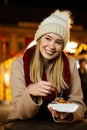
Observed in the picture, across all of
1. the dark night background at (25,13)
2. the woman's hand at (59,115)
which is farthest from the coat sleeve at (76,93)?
the dark night background at (25,13)

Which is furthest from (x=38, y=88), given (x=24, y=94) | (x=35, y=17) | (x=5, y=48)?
(x=5, y=48)

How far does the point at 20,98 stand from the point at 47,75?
250mm

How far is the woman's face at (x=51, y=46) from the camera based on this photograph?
2.09m

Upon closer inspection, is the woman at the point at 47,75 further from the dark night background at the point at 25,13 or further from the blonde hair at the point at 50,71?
the dark night background at the point at 25,13

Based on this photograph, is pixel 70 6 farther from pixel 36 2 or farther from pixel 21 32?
pixel 21 32

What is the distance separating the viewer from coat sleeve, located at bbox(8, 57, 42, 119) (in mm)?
1879

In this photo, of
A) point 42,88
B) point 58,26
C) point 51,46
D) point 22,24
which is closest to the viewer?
point 42,88

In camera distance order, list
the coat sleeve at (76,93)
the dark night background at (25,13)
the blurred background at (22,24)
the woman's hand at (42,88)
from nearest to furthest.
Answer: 1. the woman's hand at (42,88)
2. the coat sleeve at (76,93)
3. the dark night background at (25,13)
4. the blurred background at (22,24)

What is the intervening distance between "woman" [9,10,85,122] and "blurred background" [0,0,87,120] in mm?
5388

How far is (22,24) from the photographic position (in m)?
8.68

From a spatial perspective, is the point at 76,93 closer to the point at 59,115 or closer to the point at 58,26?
the point at 59,115

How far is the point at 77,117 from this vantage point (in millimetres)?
1957

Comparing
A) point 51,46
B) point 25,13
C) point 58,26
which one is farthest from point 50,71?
point 25,13

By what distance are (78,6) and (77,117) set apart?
27.2 feet
